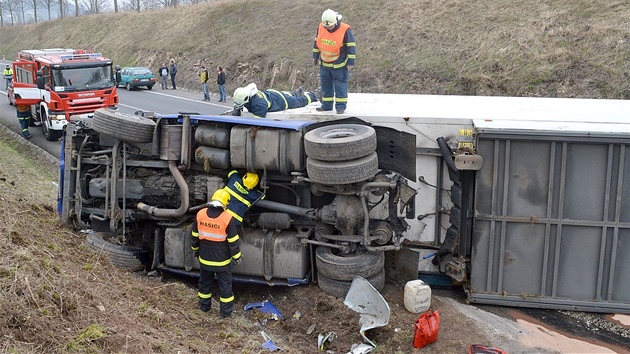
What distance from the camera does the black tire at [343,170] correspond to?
229 inches

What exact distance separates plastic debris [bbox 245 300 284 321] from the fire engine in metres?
10.6

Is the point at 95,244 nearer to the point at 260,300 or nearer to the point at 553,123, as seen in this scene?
the point at 260,300

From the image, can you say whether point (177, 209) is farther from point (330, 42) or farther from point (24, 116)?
point (24, 116)

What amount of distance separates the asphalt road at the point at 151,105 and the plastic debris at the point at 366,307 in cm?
1127

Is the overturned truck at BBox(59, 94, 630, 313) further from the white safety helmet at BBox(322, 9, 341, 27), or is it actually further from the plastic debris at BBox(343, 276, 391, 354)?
the white safety helmet at BBox(322, 9, 341, 27)

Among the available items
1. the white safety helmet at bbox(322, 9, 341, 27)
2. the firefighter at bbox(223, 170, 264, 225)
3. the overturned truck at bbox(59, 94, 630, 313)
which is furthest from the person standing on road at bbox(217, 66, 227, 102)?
the firefighter at bbox(223, 170, 264, 225)

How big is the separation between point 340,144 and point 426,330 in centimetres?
187

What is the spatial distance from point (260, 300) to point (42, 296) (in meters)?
2.63

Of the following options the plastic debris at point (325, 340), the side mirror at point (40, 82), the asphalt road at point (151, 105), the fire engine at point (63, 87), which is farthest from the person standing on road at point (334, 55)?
the side mirror at point (40, 82)

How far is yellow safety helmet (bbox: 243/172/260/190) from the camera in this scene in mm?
6387

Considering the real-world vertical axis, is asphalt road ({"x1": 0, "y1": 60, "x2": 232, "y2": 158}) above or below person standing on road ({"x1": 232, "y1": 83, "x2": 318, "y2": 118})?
below

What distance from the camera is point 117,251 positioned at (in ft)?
22.4

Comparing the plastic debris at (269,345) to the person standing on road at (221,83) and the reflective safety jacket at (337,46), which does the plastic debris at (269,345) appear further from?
the person standing on road at (221,83)

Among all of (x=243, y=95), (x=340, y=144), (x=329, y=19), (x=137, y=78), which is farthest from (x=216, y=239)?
(x=137, y=78)
